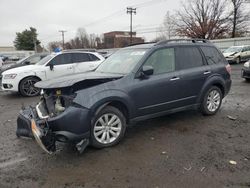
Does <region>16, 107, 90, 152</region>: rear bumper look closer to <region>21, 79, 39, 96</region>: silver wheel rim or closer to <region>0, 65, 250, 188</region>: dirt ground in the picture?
<region>0, 65, 250, 188</region>: dirt ground

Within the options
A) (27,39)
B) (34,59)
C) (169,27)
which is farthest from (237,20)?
(27,39)

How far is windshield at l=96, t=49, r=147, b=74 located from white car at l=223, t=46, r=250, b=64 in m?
17.8

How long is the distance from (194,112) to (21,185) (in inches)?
170

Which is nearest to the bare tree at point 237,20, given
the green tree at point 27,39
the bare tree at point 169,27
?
the bare tree at point 169,27

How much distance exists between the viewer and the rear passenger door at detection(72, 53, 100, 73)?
9.67 meters

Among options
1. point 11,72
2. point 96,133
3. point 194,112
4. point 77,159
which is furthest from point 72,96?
point 11,72

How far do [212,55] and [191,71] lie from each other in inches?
39.5

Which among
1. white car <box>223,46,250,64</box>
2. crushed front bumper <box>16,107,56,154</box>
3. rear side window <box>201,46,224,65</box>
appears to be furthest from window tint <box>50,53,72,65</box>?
white car <box>223,46,250,64</box>

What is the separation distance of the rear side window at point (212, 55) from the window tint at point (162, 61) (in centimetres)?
107

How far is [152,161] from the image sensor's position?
11.4 feet

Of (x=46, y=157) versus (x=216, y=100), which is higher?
(x=216, y=100)

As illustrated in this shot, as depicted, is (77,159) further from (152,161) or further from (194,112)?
(194,112)

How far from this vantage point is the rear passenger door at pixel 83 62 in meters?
9.67

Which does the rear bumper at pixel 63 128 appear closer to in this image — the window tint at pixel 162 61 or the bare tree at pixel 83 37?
the window tint at pixel 162 61
